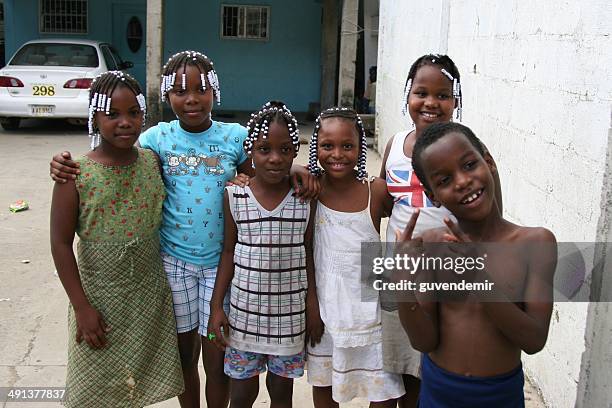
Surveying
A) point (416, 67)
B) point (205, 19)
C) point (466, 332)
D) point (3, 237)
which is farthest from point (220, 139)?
point (205, 19)

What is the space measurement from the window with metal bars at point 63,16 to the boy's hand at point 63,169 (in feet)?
45.8

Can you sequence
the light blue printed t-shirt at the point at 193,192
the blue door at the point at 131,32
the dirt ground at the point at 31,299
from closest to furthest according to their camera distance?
the light blue printed t-shirt at the point at 193,192 < the dirt ground at the point at 31,299 < the blue door at the point at 131,32

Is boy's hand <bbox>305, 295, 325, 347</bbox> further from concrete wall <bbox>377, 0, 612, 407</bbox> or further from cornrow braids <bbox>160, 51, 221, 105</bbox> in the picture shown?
concrete wall <bbox>377, 0, 612, 407</bbox>

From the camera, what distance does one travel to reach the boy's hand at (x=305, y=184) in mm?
2426

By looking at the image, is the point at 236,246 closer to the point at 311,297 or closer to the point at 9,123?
the point at 311,297

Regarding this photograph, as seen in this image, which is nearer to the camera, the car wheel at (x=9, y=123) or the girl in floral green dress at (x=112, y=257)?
the girl in floral green dress at (x=112, y=257)

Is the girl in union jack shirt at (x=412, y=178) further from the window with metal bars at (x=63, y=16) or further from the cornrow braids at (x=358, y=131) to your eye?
the window with metal bars at (x=63, y=16)

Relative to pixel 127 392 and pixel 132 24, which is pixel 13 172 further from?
pixel 132 24

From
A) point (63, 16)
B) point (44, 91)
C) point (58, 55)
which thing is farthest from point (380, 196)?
point (63, 16)

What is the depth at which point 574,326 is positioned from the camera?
273 centimetres

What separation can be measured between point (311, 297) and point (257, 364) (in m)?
0.34

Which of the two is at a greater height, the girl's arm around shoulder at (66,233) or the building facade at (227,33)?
the building facade at (227,33)

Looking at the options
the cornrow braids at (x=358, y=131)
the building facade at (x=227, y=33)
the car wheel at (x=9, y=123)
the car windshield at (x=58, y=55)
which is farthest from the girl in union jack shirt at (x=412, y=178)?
the building facade at (x=227, y=33)

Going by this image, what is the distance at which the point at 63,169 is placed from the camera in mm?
2309
